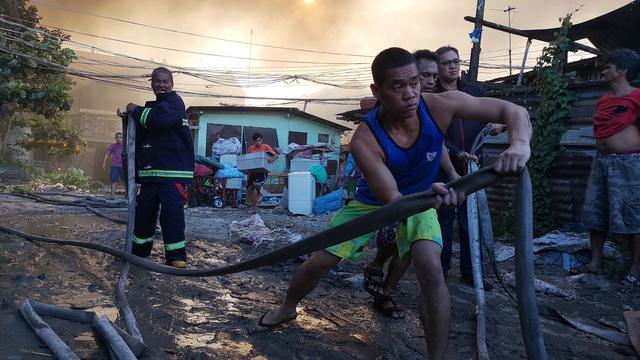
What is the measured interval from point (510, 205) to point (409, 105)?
482 cm

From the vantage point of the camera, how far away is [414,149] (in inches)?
86.4

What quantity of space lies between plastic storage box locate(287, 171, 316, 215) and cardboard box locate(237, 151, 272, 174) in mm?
690

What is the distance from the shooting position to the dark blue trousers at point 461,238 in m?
3.27

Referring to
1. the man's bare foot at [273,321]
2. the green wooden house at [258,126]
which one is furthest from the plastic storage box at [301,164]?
the man's bare foot at [273,321]

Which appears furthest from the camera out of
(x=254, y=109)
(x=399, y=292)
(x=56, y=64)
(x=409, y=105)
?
(x=254, y=109)

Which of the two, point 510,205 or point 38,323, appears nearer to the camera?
point 38,323

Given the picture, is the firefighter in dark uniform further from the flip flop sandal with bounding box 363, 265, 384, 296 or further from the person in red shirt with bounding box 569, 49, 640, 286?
the person in red shirt with bounding box 569, 49, 640, 286

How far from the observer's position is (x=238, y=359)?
7.07ft

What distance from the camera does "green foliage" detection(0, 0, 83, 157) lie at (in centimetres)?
1112

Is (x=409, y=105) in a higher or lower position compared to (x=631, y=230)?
higher

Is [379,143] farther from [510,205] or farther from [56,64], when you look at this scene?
[56,64]

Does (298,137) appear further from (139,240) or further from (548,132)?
(139,240)

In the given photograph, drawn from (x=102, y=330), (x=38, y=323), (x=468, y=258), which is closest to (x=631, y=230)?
(x=468, y=258)

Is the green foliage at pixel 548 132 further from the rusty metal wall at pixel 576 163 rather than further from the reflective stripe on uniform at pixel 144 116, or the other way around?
the reflective stripe on uniform at pixel 144 116
